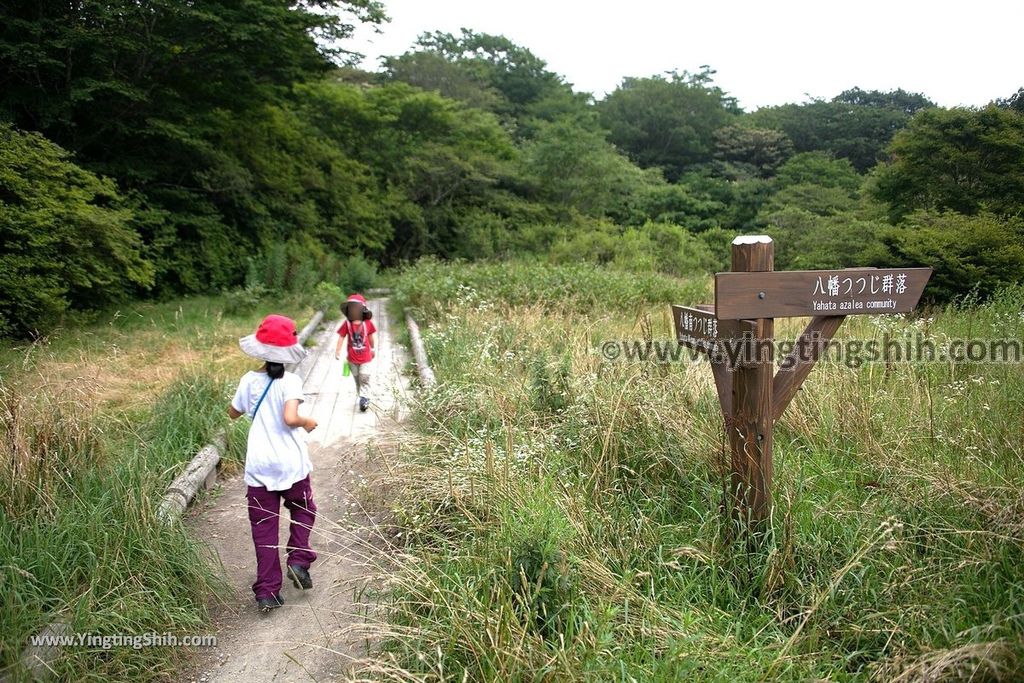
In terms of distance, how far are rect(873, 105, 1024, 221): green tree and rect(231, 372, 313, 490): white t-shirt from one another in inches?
383

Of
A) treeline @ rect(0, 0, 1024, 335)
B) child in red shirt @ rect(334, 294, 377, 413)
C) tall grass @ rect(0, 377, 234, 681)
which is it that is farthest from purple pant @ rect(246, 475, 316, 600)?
treeline @ rect(0, 0, 1024, 335)

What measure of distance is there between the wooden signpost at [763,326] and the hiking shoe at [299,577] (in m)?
2.23

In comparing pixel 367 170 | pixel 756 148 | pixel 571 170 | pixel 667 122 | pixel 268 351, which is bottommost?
pixel 268 351

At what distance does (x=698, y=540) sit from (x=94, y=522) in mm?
2978

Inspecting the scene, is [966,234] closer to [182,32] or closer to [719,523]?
[719,523]

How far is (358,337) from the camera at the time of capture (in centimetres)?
709

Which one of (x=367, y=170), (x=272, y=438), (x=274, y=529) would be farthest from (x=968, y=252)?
(x=367, y=170)

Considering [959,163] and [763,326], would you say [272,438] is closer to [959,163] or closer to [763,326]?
[763,326]

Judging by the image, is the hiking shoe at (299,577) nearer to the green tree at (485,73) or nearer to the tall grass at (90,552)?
the tall grass at (90,552)

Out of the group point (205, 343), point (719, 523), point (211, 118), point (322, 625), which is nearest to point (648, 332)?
point (719, 523)

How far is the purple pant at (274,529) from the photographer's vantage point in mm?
3549

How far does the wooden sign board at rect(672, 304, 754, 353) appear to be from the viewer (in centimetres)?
335

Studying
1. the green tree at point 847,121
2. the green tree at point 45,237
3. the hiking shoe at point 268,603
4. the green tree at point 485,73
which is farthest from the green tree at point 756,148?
the hiking shoe at point 268,603

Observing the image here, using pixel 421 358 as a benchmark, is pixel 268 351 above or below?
above
